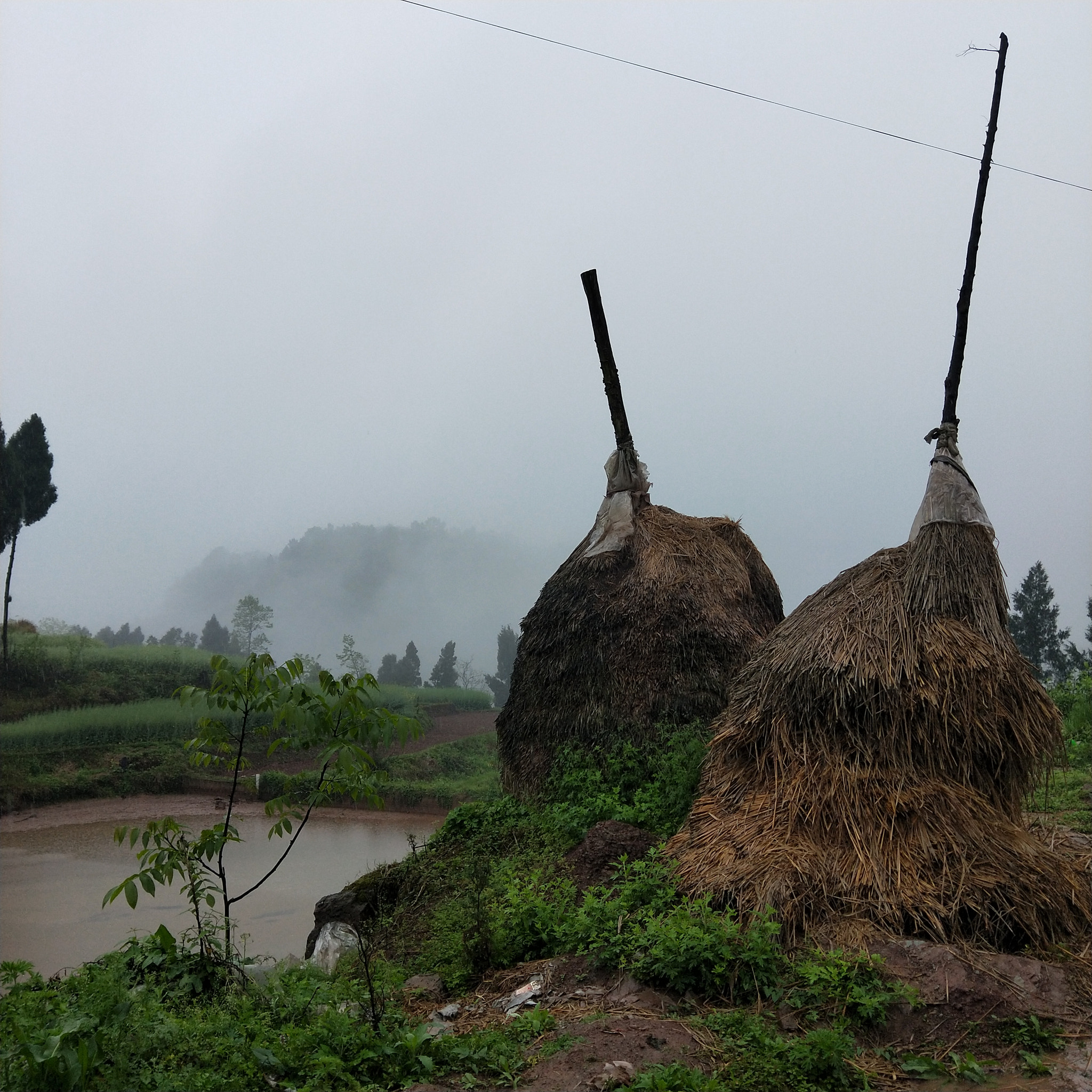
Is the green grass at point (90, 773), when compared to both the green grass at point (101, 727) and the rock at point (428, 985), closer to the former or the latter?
the green grass at point (101, 727)

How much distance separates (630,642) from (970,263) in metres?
3.89

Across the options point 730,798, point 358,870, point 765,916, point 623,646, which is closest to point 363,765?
point 765,916

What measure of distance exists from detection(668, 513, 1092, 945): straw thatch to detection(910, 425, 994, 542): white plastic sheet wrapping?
74 mm

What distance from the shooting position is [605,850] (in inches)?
202

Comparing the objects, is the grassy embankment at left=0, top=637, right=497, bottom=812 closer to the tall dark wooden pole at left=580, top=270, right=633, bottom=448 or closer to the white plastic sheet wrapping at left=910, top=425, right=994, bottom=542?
the tall dark wooden pole at left=580, top=270, right=633, bottom=448

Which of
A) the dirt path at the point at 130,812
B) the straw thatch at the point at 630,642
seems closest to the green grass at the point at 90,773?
the dirt path at the point at 130,812

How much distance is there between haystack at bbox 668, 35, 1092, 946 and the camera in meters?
4.12

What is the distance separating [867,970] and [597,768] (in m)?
3.05

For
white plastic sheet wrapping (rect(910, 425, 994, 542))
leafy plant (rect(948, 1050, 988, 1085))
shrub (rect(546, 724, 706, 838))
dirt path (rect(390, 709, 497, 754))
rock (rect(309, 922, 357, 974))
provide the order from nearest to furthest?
leafy plant (rect(948, 1050, 988, 1085))
white plastic sheet wrapping (rect(910, 425, 994, 542))
shrub (rect(546, 724, 706, 838))
rock (rect(309, 922, 357, 974))
dirt path (rect(390, 709, 497, 754))

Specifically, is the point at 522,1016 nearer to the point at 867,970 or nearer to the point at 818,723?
the point at 867,970

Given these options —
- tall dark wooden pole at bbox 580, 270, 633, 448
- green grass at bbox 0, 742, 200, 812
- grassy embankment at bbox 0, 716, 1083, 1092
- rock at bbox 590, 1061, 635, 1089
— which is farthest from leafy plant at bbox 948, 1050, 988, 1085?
green grass at bbox 0, 742, 200, 812

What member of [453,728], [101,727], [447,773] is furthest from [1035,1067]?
[453,728]

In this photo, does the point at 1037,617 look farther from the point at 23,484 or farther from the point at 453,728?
the point at 23,484

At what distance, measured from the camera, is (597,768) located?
21.4 feet
